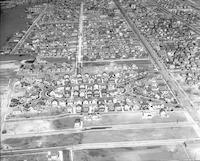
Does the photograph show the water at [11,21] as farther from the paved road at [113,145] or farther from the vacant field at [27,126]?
the paved road at [113,145]

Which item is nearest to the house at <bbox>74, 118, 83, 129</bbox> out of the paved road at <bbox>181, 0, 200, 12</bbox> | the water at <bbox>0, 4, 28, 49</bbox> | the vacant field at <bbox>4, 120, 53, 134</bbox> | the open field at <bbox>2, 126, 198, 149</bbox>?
the open field at <bbox>2, 126, 198, 149</bbox>

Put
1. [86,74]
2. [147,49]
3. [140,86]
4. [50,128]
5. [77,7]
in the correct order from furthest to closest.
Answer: [77,7] < [147,49] < [86,74] < [140,86] < [50,128]

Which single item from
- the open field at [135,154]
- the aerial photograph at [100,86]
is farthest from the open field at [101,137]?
the open field at [135,154]

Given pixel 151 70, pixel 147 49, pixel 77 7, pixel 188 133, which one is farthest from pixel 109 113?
pixel 77 7

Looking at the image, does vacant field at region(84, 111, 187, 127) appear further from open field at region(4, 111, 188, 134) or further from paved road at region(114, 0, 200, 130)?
paved road at region(114, 0, 200, 130)

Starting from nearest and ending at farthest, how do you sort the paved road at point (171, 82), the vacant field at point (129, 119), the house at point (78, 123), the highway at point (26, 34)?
the house at point (78, 123) → the vacant field at point (129, 119) → the paved road at point (171, 82) → the highway at point (26, 34)

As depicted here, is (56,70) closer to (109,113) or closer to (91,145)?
(109,113)
